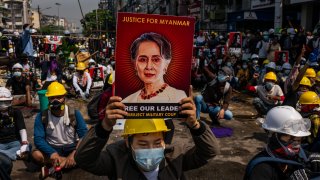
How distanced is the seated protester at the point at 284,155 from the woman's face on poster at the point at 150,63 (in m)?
1.04

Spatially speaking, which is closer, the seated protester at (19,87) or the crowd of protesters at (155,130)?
the crowd of protesters at (155,130)

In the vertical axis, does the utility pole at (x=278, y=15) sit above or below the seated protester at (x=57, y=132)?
above

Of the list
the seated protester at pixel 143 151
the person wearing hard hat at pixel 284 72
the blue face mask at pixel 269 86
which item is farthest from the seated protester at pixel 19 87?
the seated protester at pixel 143 151

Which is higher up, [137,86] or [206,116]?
[137,86]

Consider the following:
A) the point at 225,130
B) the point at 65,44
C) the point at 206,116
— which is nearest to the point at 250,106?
the point at 206,116

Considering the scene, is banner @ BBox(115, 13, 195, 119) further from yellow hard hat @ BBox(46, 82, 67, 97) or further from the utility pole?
the utility pole

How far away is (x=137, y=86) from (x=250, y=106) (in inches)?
356

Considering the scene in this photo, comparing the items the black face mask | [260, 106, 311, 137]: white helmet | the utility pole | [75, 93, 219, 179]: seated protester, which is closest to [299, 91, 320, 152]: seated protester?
[260, 106, 311, 137]: white helmet

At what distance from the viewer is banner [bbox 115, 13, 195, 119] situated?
2.37 metres

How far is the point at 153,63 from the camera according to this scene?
2430 millimetres

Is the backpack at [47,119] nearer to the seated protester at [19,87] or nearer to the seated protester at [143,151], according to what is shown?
the seated protester at [143,151]

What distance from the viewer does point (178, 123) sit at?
880cm

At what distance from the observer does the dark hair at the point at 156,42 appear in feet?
7.81

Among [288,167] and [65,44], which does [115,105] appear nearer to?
[288,167]
